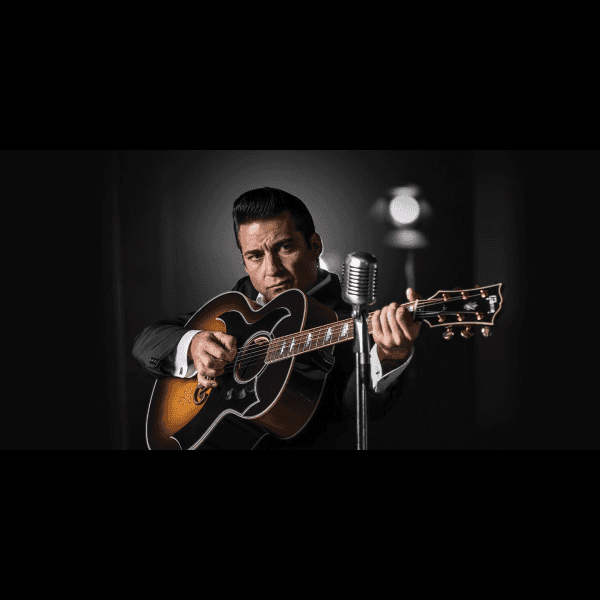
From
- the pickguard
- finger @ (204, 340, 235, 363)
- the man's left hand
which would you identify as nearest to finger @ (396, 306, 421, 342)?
the man's left hand

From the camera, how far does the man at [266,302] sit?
77.5 inches

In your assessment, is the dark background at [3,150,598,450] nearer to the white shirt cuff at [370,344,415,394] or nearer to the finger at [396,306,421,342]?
the white shirt cuff at [370,344,415,394]

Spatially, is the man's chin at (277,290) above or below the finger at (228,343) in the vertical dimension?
above

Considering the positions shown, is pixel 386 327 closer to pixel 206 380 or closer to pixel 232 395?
pixel 232 395

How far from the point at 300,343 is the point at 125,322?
3.02ft

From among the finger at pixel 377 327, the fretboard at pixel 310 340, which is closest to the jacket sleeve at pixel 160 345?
the fretboard at pixel 310 340

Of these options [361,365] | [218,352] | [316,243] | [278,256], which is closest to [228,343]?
[218,352]

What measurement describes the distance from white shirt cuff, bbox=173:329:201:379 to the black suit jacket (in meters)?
0.03

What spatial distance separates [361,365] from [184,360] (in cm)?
101

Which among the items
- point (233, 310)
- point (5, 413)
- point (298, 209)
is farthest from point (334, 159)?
point (5, 413)

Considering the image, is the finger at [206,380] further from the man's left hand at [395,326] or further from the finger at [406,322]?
the finger at [406,322]

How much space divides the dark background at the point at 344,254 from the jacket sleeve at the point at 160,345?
57 mm

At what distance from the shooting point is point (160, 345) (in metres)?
2.18

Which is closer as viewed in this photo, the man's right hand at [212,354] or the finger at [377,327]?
the finger at [377,327]
